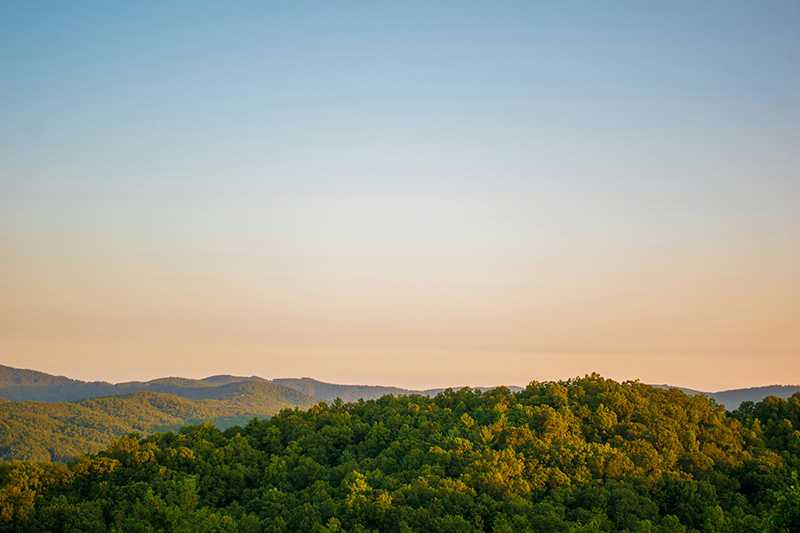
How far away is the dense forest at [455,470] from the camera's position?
203ft

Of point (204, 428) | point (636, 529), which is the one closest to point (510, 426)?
point (636, 529)

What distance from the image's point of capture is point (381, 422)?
80.2m

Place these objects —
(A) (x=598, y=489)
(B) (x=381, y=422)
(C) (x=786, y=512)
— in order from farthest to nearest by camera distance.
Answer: (B) (x=381, y=422) < (A) (x=598, y=489) < (C) (x=786, y=512)

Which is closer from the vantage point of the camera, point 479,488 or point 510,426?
point 479,488

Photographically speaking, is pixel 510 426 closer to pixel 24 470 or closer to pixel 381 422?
pixel 381 422

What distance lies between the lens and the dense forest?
203ft

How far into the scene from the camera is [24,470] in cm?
7581

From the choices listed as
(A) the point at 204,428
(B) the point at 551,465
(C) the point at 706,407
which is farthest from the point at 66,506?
(C) the point at 706,407

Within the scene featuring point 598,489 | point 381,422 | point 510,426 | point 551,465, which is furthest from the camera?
point 381,422

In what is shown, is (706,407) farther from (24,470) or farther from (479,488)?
(24,470)

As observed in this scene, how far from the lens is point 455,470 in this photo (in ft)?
223

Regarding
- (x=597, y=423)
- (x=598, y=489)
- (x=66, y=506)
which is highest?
(x=597, y=423)

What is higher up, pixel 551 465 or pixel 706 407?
pixel 706 407

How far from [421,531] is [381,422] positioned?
21531mm
